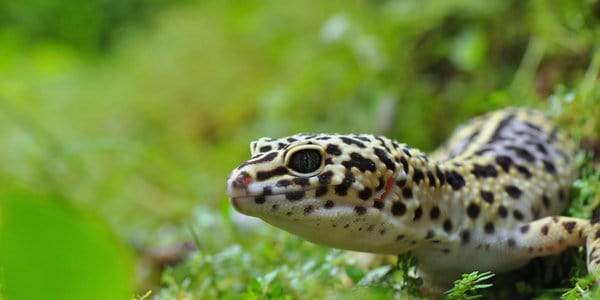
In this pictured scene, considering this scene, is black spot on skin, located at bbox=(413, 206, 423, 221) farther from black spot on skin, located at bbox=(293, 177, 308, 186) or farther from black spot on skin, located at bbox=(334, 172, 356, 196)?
black spot on skin, located at bbox=(293, 177, 308, 186)

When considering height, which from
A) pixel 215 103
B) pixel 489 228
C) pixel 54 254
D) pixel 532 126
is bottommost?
pixel 54 254

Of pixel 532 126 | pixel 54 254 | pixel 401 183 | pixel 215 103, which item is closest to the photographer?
pixel 54 254

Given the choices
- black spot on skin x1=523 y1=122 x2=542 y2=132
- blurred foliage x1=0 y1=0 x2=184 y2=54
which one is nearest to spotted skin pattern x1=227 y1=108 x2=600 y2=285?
black spot on skin x1=523 y1=122 x2=542 y2=132

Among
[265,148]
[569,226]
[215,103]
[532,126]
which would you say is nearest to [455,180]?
[569,226]

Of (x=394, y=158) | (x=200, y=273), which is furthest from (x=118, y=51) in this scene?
(x=394, y=158)

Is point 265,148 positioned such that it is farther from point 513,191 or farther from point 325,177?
point 513,191

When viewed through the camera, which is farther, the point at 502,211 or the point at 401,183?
the point at 502,211

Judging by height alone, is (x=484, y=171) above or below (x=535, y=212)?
above

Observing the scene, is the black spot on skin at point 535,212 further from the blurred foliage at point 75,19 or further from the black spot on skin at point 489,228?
the blurred foliage at point 75,19
